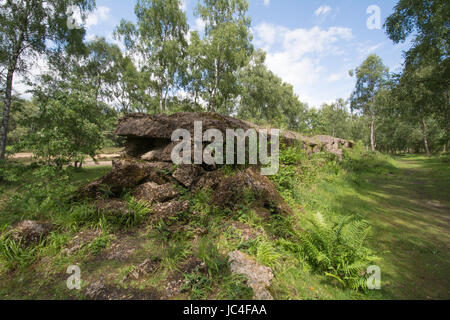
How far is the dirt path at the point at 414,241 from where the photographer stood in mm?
2914

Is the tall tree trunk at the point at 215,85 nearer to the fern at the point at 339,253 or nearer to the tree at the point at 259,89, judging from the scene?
the tree at the point at 259,89

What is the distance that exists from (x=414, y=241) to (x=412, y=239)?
0.30 feet

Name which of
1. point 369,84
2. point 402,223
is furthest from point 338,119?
point 402,223

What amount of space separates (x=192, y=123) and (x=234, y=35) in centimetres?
1471

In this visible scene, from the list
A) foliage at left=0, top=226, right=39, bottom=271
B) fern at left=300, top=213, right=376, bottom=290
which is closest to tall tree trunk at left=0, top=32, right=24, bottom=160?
foliage at left=0, top=226, right=39, bottom=271

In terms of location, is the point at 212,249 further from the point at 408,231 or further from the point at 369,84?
the point at 369,84

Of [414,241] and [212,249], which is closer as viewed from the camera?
[212,249]

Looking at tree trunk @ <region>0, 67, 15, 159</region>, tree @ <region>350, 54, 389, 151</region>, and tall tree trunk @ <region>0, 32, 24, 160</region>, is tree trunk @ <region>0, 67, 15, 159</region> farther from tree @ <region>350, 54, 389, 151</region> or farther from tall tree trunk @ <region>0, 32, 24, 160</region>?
tree @ <region>350, 54, 389, 151</region>

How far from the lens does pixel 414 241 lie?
164 inches

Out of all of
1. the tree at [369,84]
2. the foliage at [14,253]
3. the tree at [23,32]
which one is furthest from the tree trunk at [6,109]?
the tree at [369,84]

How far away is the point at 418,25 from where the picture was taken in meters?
8.39

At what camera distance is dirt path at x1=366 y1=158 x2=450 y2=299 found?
2914 millimetres

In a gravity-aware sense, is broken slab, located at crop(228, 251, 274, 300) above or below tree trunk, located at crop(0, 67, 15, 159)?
below

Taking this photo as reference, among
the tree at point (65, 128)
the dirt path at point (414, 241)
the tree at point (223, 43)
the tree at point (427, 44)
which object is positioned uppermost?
the tree at point (223, 43)
